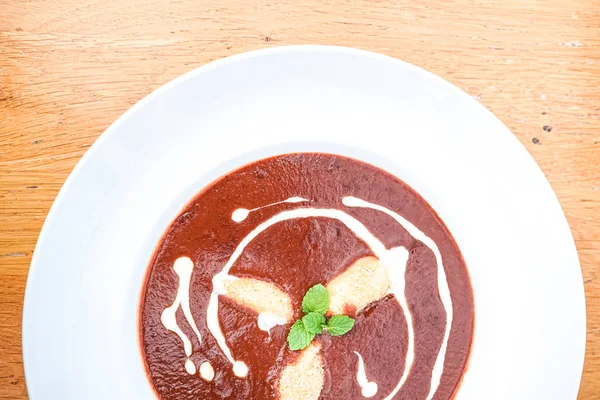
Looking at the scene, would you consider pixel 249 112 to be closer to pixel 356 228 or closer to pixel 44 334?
pixel 356 228

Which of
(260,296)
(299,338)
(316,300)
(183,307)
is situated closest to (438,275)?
(316,300)

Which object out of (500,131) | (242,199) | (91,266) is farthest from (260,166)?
(500,131)

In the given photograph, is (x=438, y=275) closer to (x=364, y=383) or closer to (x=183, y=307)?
(x=364, y=383)

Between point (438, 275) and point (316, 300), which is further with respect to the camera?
point (438, 275)

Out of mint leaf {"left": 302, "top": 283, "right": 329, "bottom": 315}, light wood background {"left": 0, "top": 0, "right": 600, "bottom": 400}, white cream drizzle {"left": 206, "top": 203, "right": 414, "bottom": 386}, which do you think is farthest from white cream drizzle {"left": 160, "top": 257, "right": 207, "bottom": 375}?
light wood background {"left": 0, "top": 0, "right": 600, "bottom": 400}

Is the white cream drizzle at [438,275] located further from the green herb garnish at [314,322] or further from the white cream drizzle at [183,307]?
the white cream drizzle at [183,307]

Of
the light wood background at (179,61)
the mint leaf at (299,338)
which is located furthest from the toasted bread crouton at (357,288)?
the light wood background at (179,61)

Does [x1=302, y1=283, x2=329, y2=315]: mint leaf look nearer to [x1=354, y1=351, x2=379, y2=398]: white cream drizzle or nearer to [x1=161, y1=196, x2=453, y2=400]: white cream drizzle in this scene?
[x1=161, y1=196, x2=453, y2=400]: white cream drizzle
